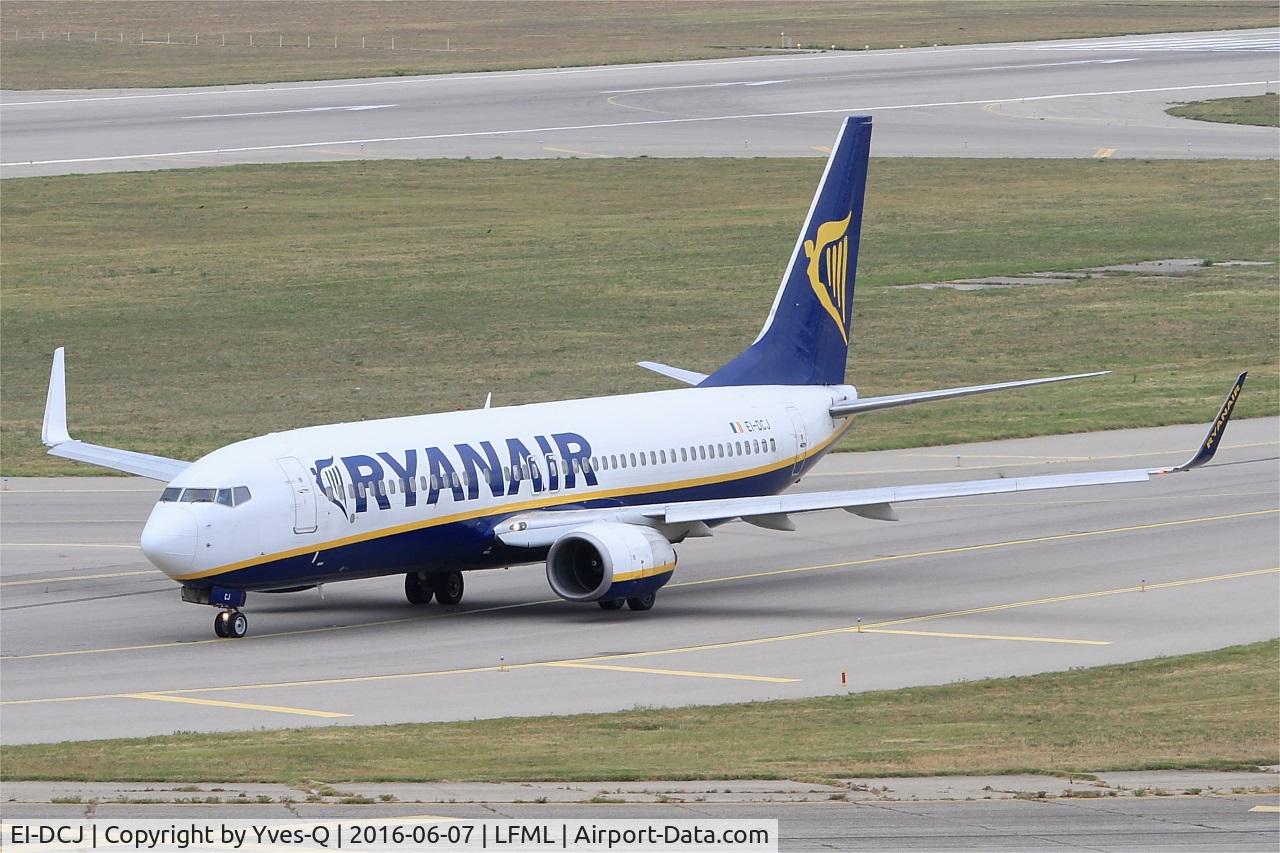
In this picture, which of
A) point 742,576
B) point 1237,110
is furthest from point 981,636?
point 1237,110

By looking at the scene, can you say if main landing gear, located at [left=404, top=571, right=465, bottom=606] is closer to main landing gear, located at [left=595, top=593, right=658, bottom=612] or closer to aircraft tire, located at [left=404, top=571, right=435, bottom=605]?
aircraft tire, located at [left=404, top=571, right=435, bottom=605]

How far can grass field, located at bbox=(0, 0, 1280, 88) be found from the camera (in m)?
148

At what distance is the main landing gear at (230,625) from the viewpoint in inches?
1638

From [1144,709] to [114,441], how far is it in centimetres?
3699

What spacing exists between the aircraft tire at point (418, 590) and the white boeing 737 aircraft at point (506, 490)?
0.18 feet

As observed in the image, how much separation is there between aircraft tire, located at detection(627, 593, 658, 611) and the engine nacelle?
0.50 meters

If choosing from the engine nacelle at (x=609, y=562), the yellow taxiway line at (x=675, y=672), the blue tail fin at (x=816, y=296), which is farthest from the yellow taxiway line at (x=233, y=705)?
the blue tail fin at (x=816, y=296)

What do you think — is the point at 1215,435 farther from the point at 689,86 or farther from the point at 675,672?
the point at 689,86

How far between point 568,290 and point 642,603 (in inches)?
1813

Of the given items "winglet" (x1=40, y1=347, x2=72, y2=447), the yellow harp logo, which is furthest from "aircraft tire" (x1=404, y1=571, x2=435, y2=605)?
the yellow harp logo

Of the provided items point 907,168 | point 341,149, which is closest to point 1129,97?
point 907,168

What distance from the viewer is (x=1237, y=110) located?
127562 millimetres

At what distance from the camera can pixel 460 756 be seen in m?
30.8

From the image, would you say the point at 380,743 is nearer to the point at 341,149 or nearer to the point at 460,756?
the point at 460,756
